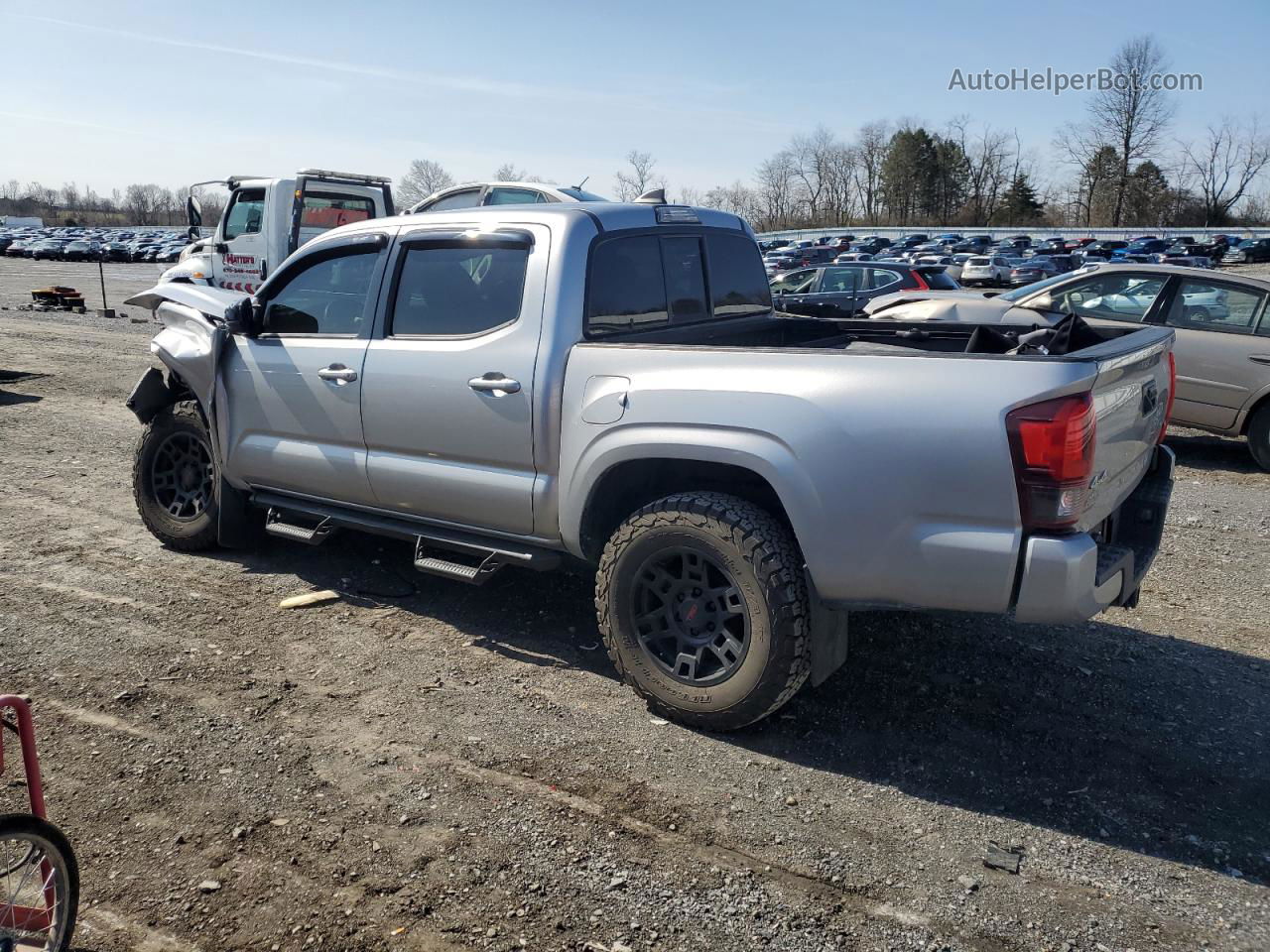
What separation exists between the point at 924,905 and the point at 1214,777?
1486mm

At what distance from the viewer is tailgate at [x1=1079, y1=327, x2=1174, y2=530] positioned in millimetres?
3322

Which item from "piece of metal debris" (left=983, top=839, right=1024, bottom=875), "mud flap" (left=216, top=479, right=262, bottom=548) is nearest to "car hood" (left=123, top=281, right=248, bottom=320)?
"mud flap" (left=216, top=479, right=262, bottom=548)

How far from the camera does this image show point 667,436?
381 centimetres

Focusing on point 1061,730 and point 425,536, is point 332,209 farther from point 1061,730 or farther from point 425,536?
point 1061,730

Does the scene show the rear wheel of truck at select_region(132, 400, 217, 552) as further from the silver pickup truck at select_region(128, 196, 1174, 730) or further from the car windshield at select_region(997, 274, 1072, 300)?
the car windshield at select_region(997, 274, 1072, 300)

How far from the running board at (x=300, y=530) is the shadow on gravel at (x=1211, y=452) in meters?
7.55

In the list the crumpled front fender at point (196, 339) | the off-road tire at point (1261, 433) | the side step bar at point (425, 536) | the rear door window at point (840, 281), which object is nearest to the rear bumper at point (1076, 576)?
the side step bar at point (425, 536)

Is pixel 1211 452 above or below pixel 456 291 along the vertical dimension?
below

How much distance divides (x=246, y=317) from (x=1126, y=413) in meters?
4.33

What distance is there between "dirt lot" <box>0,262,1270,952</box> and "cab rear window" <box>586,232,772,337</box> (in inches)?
63.2

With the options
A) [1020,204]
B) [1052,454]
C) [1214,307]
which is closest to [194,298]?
[1052,454]

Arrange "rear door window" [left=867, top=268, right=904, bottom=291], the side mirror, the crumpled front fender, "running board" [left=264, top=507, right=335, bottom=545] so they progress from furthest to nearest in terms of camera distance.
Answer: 1. "rear door window" [left=867, top=268, right=904, bottom=291]
2. the crumpled front fender
3. the side mirror
4. "running board" [left=264, top=507, right=335, bottom=545]

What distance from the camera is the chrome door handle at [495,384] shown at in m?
4.27

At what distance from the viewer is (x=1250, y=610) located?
545cm
